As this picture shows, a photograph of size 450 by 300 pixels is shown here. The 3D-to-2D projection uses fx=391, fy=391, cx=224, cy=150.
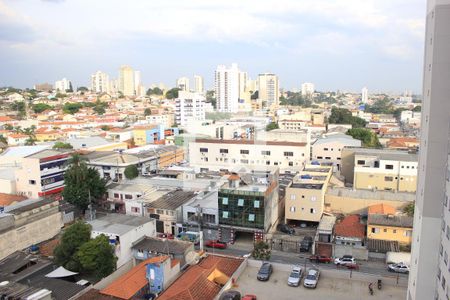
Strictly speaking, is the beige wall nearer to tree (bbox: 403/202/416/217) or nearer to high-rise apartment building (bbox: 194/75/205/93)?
tree (bbox: 403/202/416/217)

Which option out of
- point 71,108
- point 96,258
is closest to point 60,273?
point 96,258

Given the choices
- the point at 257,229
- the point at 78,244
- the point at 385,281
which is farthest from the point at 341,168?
the point at 78,244

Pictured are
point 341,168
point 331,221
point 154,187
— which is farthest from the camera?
point 341,168

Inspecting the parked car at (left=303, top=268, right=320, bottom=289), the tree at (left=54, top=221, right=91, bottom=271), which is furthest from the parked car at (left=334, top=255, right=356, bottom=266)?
the tree at (left=54, top=221, right=91, bottom=271)

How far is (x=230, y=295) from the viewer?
333 inches

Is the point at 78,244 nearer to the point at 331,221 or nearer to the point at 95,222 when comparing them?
the point at 95,222

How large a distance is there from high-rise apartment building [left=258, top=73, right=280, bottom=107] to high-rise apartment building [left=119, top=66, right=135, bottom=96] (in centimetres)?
3510

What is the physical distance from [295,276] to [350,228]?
17.9ft

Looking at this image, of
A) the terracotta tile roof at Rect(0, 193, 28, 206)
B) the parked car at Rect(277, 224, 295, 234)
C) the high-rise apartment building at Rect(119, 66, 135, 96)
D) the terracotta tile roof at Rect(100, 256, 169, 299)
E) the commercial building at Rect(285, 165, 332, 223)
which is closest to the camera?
the terracotta tile roof at Rect(100, 256, 169, 299)

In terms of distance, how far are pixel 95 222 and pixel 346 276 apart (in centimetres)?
859

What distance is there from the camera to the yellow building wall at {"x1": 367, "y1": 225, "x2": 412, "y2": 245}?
44.4 ft

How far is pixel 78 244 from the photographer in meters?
11.4

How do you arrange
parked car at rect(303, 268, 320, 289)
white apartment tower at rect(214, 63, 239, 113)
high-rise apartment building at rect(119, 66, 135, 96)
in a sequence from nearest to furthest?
parked car at rect(303, 268, 320, 289), white apartment tower at rect(214, 63, 239, 113), high-rise apartment building at rect(119, 66, 135, 96)

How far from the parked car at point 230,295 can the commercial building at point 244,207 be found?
526 cm
